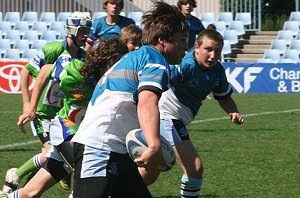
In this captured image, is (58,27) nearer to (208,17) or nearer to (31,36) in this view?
(31,36)

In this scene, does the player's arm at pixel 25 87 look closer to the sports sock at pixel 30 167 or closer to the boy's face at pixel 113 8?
the sports sock at pixel 30 167

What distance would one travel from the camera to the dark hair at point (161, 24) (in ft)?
17.2

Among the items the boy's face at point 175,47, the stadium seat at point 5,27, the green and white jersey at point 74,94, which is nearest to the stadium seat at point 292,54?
the stadium seat at point 5,27

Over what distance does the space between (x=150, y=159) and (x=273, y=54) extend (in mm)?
22608

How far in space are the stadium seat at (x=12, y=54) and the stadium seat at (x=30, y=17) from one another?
2.28 m

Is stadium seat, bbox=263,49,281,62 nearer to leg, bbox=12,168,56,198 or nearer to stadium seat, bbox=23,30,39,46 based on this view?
stadium seat, bbox=23,30,39,46

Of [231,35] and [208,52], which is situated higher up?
[208,52]

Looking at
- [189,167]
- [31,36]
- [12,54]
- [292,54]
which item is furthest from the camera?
[31,36]

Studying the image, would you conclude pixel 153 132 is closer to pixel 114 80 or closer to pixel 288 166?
pixel 114 80

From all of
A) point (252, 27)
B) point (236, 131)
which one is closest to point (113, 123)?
point (236, 131)

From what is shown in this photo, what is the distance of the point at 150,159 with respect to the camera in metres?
4.83

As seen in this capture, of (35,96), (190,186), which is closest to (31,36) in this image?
(35,96)

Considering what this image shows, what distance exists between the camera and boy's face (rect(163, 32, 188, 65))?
5281 mm

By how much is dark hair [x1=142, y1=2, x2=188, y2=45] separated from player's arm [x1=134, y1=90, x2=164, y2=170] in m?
0.45
